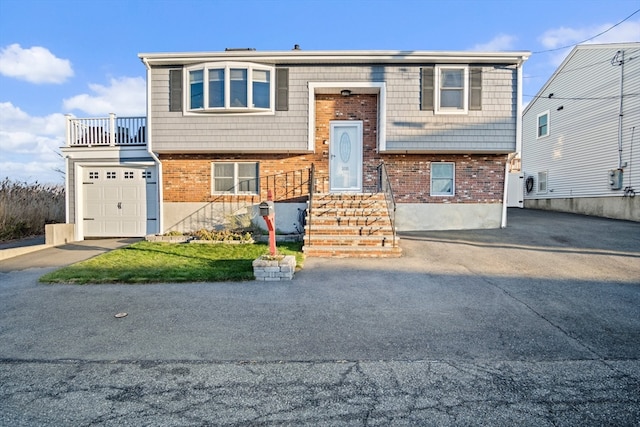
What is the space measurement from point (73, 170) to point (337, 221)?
974cm

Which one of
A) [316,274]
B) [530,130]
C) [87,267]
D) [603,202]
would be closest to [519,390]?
[316,274]

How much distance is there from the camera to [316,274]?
7.29 m

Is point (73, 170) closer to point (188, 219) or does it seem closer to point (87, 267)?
point (188, 219)

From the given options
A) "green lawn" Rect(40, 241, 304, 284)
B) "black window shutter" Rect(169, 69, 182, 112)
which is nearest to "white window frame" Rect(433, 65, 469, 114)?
"green lawn" Rect(40, 241, 304, 284)

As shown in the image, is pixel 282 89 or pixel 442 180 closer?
pixel 282 89

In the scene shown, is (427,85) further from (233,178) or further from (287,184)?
(233,178)

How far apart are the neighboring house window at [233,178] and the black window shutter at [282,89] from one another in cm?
222

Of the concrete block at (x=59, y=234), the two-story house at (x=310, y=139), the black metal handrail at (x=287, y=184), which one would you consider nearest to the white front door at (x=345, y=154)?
the two-story house at (x=310, y=139)

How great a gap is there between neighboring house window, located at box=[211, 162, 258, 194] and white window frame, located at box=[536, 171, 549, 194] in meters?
16.8

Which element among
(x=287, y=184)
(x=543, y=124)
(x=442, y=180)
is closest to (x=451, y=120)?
(x=442, y=180)

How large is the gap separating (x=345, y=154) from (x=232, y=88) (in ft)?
14.2

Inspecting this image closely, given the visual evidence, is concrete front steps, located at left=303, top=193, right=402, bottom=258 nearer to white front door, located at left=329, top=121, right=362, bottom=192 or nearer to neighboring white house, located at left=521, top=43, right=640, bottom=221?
white front door, located at left=329, top=121, right=362, bottom=192

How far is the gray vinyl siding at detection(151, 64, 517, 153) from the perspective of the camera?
461 inches

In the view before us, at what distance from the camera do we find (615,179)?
50.9ft
